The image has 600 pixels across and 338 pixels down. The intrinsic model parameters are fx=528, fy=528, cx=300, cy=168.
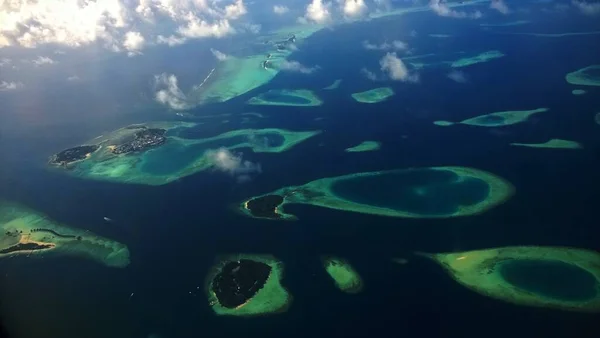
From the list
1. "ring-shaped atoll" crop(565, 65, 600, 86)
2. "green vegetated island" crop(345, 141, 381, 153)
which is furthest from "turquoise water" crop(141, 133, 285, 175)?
"ring-shaped atoll" crop(565, 65, 600, 86)

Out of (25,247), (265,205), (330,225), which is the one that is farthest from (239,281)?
(25,247)

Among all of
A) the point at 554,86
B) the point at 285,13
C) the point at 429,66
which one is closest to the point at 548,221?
the point at 554,86

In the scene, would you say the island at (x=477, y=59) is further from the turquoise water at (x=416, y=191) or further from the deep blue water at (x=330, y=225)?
the turquoise water at (x=416, y=191)

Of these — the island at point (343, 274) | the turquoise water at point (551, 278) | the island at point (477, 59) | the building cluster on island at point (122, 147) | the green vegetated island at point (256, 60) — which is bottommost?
the turquoise water at point (551, 278)

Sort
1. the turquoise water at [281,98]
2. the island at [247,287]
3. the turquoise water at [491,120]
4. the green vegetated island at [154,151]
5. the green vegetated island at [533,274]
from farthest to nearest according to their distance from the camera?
the turquoise water at [281,98], the turquoise water at [491,120], the green vegetated island at [154,151], the island at [247,287], the green vegetated island at [533,274]

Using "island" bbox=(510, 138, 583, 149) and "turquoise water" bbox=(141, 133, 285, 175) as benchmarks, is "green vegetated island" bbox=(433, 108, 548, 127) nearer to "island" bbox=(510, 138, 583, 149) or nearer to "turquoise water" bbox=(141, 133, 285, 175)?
"island" bbox=(510, 138, 583, 149)

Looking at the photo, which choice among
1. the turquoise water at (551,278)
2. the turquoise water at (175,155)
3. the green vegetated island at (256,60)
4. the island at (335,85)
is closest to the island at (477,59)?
the island at (335,85)
